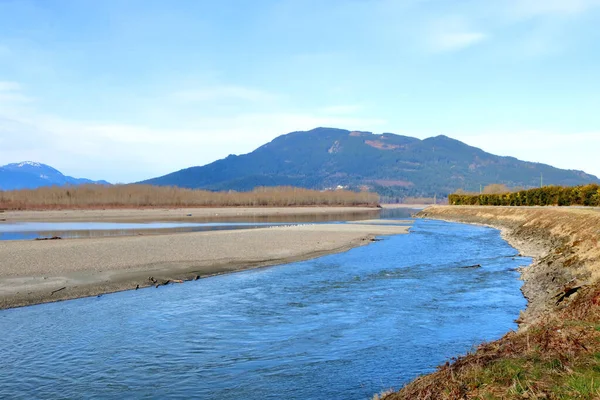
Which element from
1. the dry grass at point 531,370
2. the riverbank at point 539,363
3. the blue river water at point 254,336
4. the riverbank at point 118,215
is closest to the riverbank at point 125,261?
the blue river water at point 254,336

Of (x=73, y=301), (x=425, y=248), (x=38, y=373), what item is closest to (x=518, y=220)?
(x=425, y=248)

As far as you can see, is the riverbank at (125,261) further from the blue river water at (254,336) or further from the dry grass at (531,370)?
the dry grass at (531,370)

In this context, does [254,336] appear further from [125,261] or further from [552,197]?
[552,197]

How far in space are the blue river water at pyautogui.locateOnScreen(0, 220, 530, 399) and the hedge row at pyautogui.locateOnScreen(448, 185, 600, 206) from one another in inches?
1711

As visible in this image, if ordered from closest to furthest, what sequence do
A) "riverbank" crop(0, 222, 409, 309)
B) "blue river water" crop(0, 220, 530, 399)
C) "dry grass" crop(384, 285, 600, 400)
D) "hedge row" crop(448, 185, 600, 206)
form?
"dry grass" crop(384, 285, 600, 400) < "blue river water" crop(0, 220, 530, 399) < "riverbank" crop(0, 222, 409, 309) < "hedge row" crop(448, 185, 600, 206)

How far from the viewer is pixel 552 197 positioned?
75250 millimetres

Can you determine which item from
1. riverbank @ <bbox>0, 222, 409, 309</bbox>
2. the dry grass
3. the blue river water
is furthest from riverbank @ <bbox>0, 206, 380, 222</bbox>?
the dry grass

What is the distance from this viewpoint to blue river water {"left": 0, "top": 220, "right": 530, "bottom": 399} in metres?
11.4

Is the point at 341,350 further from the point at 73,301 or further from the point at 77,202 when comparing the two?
the point at 77,202

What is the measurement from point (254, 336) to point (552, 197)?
74410 mm

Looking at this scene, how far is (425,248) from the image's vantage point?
43.0 metres

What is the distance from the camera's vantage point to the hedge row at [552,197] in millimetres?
60369

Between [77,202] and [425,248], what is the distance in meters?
154

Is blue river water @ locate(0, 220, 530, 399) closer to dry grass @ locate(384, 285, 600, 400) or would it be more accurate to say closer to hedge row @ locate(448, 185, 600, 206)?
dry grass @ locate(384, 285, 600, 400)
